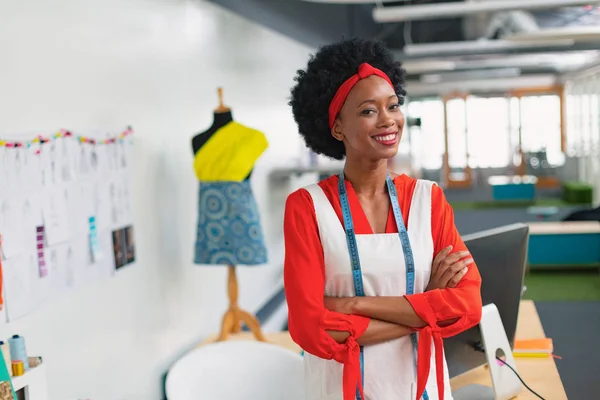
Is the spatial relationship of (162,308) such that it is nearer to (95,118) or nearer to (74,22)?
(95,118)

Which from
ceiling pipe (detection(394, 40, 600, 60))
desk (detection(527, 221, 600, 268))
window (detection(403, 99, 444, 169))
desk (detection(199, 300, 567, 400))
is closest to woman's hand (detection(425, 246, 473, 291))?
desk (detection(199, 300, 567, 400))

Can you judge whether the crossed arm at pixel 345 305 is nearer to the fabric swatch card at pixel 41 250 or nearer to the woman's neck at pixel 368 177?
the woman's neck at pixel 368 177

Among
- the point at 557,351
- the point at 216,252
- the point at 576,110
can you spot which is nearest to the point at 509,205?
the point at 576,110

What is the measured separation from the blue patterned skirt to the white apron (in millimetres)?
2097

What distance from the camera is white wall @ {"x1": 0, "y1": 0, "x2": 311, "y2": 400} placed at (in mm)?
2814

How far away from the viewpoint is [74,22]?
313cm

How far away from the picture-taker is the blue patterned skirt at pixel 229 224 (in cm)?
407

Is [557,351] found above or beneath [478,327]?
beneath

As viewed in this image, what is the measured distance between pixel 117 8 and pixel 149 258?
1302 mm

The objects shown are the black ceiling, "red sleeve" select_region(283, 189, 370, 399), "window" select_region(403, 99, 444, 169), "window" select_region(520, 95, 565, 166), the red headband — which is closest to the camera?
"red sleeve" select_region(283, 189, 370, 399)

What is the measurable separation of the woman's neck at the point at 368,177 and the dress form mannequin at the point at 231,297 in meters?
2.17

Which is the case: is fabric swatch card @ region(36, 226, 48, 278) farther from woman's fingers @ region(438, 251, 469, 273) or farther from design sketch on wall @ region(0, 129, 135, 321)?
woman's fingers @ region(438, 251, 469, 273)

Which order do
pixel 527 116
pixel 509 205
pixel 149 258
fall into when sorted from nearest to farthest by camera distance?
pixel 149 258
pixel 509 205
pixel 527 116

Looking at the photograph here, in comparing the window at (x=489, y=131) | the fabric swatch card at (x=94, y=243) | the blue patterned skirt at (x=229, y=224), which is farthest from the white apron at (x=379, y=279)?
the window at (x=489, y=131)
